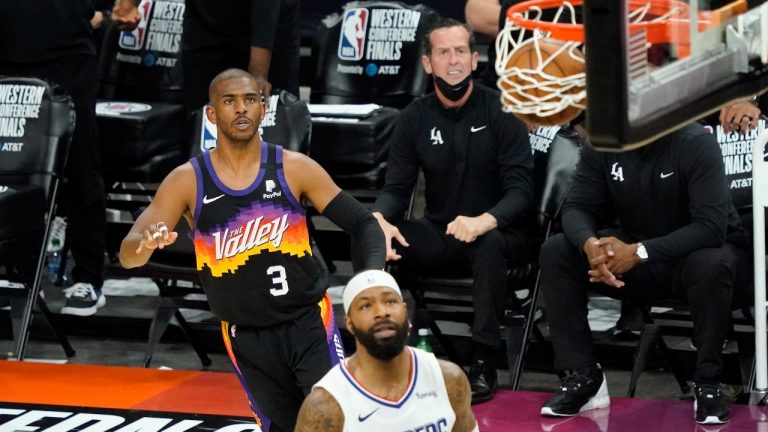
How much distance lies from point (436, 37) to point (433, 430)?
9.72 ft

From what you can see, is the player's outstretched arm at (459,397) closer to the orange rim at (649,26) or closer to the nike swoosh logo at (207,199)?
the nike swoosh logo at (207,199)

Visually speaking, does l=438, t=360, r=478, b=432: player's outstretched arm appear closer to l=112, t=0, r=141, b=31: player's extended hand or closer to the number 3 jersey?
the number 3 jersey

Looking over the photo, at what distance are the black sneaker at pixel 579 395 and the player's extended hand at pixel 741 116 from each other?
1.39 m

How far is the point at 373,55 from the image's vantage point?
925cm

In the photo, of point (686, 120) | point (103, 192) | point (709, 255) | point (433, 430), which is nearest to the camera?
point (686, 120)

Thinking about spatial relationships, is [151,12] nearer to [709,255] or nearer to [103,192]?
[103,192]

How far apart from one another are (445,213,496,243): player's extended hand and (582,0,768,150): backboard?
3261 millimetres

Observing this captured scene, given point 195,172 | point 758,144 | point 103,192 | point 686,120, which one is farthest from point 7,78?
point 686,120

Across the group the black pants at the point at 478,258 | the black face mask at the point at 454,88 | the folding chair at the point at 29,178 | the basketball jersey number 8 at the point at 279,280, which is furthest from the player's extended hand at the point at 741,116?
the folding chair at the point at 29,178

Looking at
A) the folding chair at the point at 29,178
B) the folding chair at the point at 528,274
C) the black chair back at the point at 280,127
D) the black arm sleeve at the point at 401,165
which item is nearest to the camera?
the folding chair at the point at 528,274

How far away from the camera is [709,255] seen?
6.49 meters

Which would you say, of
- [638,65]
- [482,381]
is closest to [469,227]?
[482,381]

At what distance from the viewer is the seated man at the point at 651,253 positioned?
6.46m

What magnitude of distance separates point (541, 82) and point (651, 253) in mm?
2947
